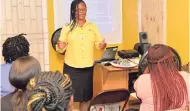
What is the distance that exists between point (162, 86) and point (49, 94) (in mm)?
1000

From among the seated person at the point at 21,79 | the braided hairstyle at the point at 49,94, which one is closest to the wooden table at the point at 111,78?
the seated person at the point at 21,79

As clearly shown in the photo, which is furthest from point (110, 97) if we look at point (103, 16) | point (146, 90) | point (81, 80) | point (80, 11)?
point (103, 16)

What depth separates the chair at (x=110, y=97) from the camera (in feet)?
7.55

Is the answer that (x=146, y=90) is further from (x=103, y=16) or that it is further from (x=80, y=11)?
(x=103, y=16)

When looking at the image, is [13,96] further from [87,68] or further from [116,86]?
[116,86]

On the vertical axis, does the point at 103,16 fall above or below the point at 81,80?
above

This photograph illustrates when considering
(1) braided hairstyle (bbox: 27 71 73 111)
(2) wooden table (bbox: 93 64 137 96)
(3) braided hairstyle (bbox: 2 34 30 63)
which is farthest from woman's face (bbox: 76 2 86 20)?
(1) braided hairstyle (bbox: 27 71 73 111)

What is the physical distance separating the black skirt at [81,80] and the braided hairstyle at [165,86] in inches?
50.0

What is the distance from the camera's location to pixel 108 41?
14.0ft

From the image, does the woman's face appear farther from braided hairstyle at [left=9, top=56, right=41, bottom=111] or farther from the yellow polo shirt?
braided hairstyle at [left=9, top=56, right=41, bottom=111]

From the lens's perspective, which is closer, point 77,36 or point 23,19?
point 77,36

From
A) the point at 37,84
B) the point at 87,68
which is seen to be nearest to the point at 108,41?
the point at 87,68

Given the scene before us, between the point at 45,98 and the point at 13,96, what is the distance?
0.50 meters

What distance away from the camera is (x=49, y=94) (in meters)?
1.24
